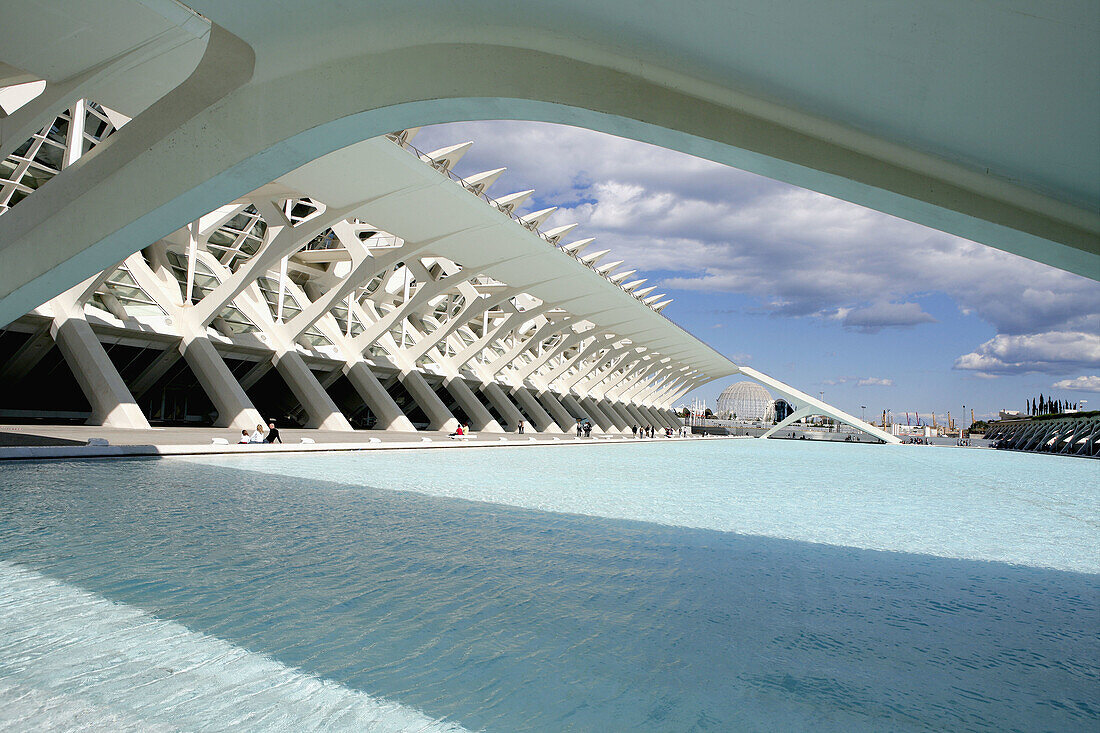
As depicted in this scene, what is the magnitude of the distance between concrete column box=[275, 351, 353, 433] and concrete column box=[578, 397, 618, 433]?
2569cm

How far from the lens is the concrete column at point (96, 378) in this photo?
14.0 meters

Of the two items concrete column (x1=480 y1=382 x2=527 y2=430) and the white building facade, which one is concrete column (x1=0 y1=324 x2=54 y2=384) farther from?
concrete column (x1=480 y1=382 x2=527 y2=430)

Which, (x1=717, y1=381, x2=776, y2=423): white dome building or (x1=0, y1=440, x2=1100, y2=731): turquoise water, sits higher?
(x1=717, y1=381, x2=776, y2=423): white dome building

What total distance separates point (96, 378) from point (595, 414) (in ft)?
110

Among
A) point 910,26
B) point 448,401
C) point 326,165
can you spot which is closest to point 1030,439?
point 448,401

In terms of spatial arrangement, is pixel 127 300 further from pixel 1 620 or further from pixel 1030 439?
pixel 1030 439

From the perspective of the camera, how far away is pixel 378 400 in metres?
21.8

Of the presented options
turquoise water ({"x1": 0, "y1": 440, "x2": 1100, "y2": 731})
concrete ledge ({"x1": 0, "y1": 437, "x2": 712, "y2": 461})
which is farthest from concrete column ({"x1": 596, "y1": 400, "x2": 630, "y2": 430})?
turquoise water ({"x1": 0, "y1": 440, "x2": 1100, "y2": 731})

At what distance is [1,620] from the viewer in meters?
3.40

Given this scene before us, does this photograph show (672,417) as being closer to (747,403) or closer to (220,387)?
(747,403)

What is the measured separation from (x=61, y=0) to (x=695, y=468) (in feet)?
48.5

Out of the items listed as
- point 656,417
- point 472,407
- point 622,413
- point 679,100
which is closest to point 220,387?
point 472,407

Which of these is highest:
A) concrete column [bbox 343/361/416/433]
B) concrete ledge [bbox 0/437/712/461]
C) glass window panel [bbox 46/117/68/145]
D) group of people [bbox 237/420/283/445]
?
glass window panel [bbox 46/117/68/145]

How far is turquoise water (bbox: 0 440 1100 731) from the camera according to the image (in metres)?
2.77
